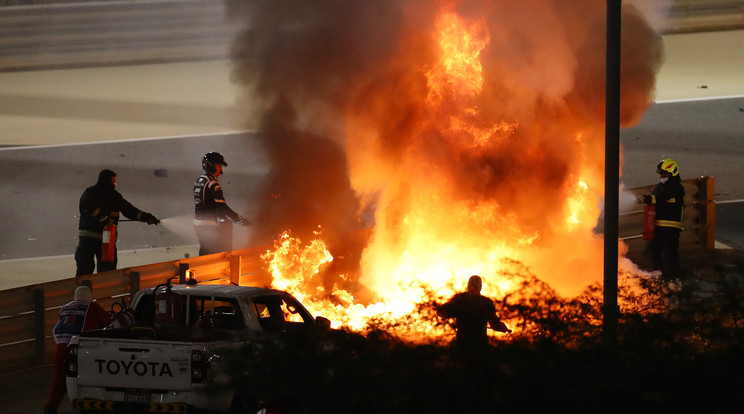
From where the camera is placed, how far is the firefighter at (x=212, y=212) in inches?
562

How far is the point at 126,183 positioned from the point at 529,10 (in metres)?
10.3

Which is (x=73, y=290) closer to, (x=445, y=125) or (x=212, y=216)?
(x=212, y=216)

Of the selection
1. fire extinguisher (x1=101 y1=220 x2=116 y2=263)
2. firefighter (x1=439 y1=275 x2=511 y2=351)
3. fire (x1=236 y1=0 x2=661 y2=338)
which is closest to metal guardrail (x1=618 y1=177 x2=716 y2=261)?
fire (x1=236 y1=0 x2=661 y2=338)

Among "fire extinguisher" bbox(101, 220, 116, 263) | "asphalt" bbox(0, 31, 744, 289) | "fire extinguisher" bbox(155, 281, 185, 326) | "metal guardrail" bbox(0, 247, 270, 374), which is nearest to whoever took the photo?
"fire extinguisher" bbox(155, 281, 185, 326)

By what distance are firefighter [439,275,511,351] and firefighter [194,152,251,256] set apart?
8490 millimetres

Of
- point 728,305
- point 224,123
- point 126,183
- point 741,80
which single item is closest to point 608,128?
point 728,305

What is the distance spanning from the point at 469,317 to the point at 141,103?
21713 mm

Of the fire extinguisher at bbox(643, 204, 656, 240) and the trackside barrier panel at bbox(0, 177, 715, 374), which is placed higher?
the fire extinguisher at bbox(643, 204, 656, 240)

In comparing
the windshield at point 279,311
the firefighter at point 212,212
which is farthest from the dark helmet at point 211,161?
the windshield at point 279,311

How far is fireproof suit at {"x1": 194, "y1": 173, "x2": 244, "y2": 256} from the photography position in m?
14.3

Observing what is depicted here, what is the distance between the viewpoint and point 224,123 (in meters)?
23.8

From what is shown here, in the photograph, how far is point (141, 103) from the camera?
26.2 meters

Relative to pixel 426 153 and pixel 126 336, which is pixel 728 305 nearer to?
pixel 126 336

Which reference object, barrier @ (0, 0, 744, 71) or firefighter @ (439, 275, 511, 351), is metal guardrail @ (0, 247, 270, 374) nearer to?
firefighter @ (439, 275, 511, 351)
